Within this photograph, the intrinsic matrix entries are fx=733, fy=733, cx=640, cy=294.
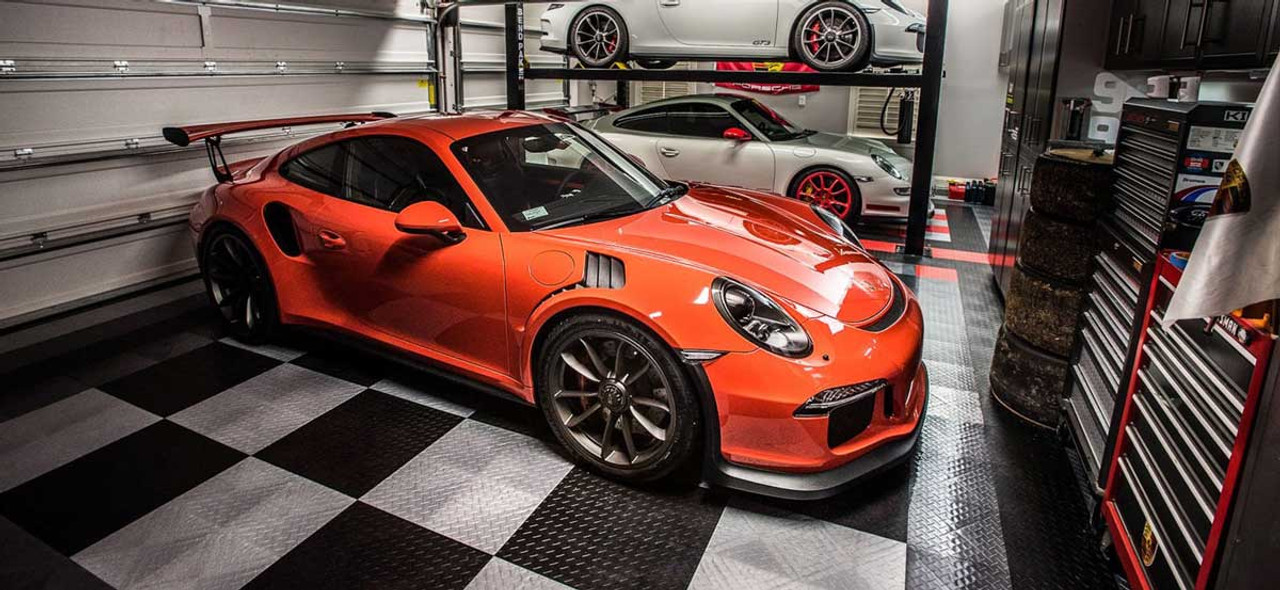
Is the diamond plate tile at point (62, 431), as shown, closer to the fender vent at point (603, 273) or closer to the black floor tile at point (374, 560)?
the black floor tile at point (374, 560)

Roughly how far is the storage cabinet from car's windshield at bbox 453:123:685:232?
2.10 metres

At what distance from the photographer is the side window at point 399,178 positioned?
279 cm

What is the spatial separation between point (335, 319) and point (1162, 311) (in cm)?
299

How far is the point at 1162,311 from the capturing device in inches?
71.2

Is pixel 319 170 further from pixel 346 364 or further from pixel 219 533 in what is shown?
pixel 219 533

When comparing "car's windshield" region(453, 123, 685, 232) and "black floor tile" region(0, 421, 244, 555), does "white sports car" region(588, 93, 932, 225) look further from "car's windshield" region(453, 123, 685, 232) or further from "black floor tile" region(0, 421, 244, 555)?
"black floor tile" region(0, 421, 244, 555)

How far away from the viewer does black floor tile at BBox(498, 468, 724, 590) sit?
2.04 meters

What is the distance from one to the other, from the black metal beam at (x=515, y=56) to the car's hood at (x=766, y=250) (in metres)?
3.90

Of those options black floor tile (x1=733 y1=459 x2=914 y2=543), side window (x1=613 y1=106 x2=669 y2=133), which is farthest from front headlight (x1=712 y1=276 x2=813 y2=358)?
side window (x1=613 y1=106 x2=669 y2=133)

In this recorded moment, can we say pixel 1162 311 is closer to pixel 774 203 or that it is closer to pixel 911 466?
pixel 911 466

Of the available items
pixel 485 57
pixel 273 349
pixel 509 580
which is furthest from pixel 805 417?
pixel 485 57

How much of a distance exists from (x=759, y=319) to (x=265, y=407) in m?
2.13

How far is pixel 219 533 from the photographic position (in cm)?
224

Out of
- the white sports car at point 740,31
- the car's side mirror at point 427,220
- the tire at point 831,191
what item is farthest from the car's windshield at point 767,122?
the car's side mirror at point 427,220
